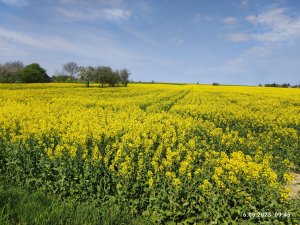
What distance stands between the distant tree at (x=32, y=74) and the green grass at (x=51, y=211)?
84728 mm

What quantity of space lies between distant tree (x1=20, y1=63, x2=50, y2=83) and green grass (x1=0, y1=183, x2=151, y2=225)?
84728 mm

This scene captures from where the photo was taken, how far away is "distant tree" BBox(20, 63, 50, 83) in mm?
83312

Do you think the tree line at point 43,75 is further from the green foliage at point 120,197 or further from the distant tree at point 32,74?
the green foliage at point 120,197

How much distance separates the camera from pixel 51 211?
5410 mm

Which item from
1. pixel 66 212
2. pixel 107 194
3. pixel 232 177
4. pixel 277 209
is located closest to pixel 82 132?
pixel 107 194

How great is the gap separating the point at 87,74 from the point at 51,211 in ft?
258

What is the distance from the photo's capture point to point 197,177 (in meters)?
6.19

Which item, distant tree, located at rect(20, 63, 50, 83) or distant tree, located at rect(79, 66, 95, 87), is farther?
distant tree, located at rect(20, 63, 50, 83)

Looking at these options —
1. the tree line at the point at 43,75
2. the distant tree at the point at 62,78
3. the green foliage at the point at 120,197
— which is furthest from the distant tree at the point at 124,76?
the green foliage at the point at 120,197
